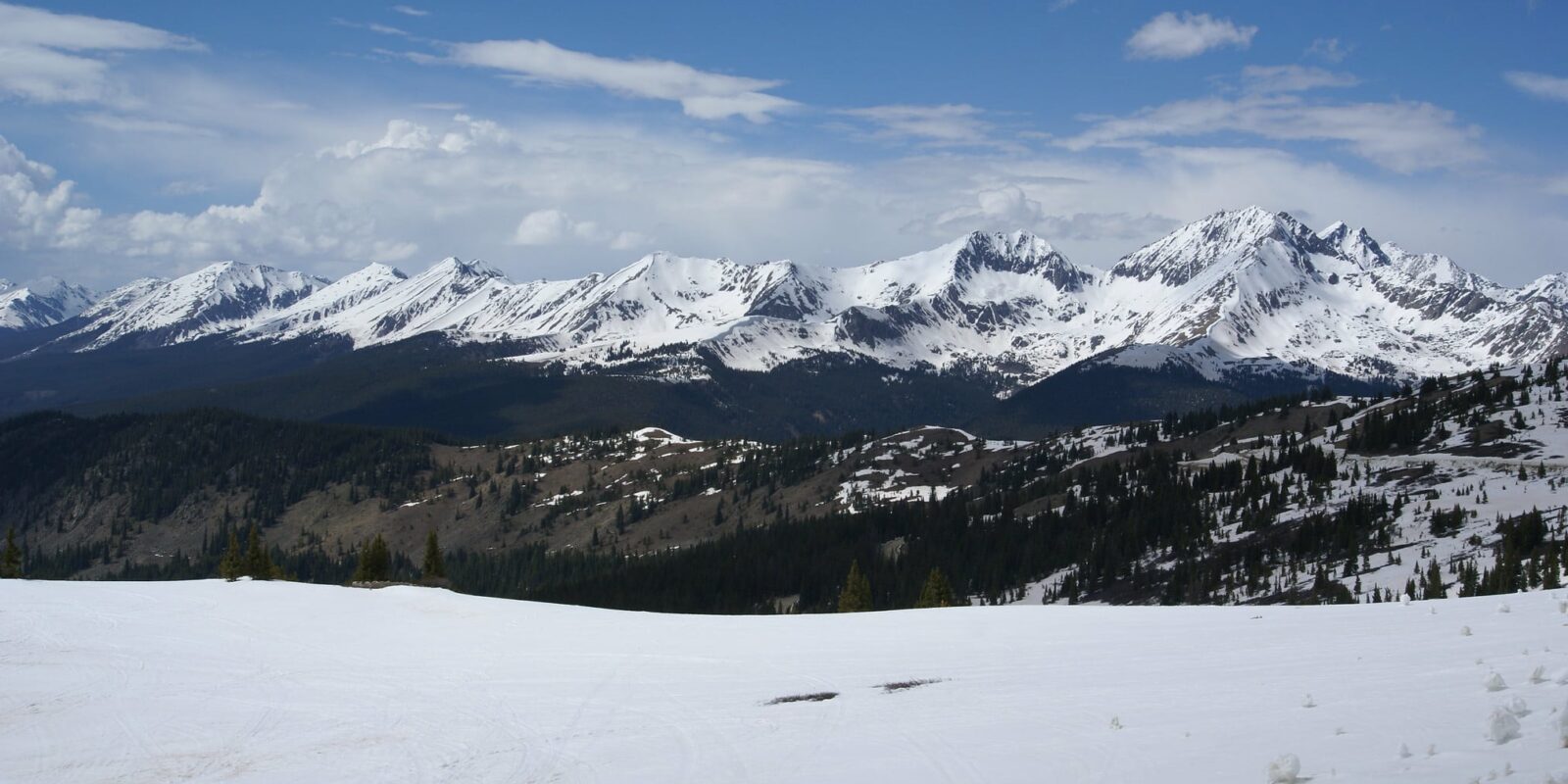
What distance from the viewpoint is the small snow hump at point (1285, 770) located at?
38.4ft

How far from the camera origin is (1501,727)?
12039 millimetres

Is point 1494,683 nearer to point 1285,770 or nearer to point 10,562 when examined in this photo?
point 1285,770

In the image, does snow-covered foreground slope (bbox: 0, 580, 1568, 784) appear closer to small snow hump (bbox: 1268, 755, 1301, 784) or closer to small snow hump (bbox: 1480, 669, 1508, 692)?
small snow hump (bbox: 1480, 669, 1508, 692)

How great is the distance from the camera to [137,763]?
19062mm

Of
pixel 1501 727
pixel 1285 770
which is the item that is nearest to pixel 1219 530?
pixel 1501 727

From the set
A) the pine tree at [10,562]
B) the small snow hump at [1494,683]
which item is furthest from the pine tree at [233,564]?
the small snow hump at [1494,683]

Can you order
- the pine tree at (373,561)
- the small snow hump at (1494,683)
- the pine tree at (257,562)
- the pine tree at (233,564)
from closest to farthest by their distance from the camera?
the small snow hump at (1494,683) → the pine tree at (373,561) → the pine tree at (233,564) → the pine tree at (257,562)

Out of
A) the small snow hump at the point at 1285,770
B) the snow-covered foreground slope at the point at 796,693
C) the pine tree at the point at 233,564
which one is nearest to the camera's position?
the small snow hump at the point at 1285,770

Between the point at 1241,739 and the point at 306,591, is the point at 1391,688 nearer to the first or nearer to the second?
the point at 1241,739

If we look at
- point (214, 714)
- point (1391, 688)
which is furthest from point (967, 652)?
point (214, 714)

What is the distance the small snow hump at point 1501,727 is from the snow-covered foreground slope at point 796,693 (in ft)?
0.36

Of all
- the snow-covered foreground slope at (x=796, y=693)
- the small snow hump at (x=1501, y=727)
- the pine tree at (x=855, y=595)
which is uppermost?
the small snow hump at (x=1501, y=727)

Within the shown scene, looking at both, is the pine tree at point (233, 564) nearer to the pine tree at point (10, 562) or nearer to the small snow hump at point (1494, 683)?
the pine tree at point (10, 562)

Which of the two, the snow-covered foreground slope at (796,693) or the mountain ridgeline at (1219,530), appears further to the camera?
the mountain ridgeline at (1219,530)
